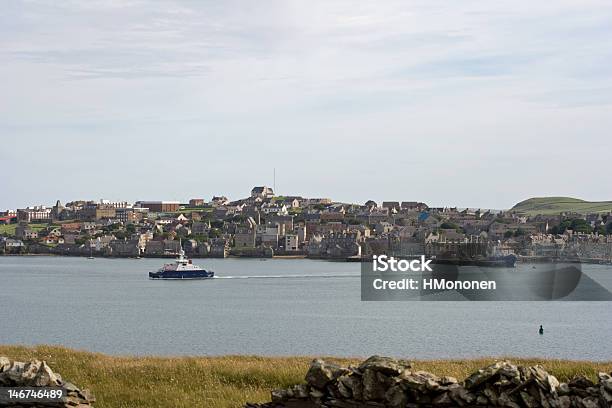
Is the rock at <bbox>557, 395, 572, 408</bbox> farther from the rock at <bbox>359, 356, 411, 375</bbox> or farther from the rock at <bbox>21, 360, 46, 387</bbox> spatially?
the rock at <bbox>21, 360, 46, 387</bbox>

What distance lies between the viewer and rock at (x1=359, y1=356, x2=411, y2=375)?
31.0 ft

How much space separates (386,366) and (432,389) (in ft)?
1.71

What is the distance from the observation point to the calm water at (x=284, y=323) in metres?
36.2

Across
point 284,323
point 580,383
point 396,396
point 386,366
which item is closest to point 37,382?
point 386,366

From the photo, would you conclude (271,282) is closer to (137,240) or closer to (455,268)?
(455,268)

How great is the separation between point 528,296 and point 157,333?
44634 millimetres

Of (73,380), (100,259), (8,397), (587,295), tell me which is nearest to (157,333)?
(73,380)

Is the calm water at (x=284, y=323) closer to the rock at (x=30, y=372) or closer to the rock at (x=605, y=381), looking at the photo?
the rock at (x=30, y=372)

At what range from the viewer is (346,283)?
9756 cm

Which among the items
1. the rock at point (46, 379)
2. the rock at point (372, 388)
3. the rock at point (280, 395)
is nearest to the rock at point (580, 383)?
the rock at point (372, 388)

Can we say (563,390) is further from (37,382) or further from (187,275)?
(187,275)

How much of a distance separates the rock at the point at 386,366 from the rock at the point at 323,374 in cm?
23

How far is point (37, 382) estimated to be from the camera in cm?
1044

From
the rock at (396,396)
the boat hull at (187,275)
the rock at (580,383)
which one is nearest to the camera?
the rock at (580,383)
